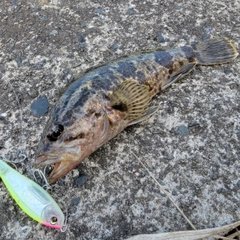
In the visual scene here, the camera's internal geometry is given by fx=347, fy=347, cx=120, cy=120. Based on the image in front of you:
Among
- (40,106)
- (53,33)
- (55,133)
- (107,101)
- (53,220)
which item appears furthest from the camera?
(53,33)

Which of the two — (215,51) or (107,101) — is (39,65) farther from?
(215,51)

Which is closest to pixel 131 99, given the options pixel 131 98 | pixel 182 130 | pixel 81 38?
pixel 131 98

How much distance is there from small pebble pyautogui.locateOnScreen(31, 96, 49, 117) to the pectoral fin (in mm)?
830

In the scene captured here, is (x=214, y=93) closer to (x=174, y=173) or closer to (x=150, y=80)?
(x=150, y=80)

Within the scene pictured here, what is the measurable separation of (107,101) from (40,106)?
87 centimetres

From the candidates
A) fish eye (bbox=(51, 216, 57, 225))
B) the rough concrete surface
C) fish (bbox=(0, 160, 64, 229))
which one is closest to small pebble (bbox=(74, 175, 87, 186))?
the rough concrete surface

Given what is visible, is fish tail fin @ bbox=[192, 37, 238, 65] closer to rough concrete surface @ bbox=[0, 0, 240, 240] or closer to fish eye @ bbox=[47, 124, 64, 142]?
rough concrete surface @ bbox=[0, 0, 240, 240]

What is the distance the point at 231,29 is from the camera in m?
4.50

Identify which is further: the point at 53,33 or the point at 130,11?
the point at 130,11

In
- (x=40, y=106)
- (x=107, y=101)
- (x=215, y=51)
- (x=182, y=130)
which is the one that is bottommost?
(x=182, y=130)

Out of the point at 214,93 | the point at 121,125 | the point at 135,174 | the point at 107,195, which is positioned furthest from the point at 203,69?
the point at 107,195

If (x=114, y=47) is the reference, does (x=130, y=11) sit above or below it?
above

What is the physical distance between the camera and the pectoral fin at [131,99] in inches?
130

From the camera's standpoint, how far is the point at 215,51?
410cm
